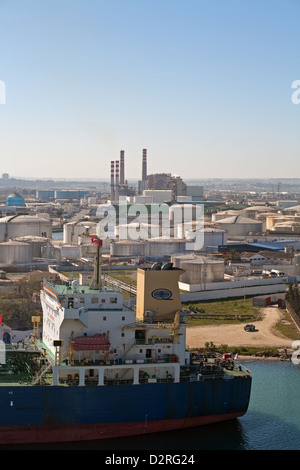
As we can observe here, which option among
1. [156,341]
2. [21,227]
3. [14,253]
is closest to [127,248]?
[14,253]

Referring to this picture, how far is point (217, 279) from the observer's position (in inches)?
1411

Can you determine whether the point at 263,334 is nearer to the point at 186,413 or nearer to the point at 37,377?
the point at 186,413

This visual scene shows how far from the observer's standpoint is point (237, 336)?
2578cm

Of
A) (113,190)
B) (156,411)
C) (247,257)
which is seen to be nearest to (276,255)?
(247,257)

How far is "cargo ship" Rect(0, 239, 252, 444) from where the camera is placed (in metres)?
15.6

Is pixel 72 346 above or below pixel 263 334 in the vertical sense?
above

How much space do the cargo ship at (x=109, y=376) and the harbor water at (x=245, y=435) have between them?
8.3 inches

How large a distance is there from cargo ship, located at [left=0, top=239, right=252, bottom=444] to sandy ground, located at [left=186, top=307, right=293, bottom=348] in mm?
6937

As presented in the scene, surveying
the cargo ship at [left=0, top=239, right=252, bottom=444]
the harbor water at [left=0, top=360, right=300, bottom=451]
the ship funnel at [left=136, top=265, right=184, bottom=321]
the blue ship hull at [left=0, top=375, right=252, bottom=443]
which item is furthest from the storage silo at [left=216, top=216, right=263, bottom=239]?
the blue ship hull at [left=0, top=375, right=252, bottom=443]

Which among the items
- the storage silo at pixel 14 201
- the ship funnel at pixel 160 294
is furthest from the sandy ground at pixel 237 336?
the storage silo at pixel 14 201

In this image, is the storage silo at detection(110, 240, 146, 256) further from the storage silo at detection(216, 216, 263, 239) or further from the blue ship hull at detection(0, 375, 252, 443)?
the blue ship hull at detection(0, 375, 252, 443)

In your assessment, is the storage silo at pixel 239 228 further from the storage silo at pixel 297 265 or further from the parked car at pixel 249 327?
the parked car at pixel 249 327

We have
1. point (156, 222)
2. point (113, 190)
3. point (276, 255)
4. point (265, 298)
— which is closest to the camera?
point (265, 298)

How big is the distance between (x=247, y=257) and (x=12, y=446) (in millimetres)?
31572
